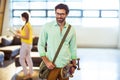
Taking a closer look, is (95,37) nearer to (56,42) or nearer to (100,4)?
(100,4)

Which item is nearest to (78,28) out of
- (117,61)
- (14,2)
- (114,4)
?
(114,4)

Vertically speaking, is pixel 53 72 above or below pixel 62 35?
below

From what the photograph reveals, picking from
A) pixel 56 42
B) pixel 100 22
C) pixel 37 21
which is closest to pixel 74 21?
pixel 100 22

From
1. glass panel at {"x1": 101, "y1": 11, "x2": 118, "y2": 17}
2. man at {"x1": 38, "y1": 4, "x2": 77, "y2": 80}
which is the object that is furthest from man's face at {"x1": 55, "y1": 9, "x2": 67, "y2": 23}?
glass panel at {"x1": 101, "y1": 11, "x2": 118, "y2": 17}

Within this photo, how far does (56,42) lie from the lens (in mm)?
2781

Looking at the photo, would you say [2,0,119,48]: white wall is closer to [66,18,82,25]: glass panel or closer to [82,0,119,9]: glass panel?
[66,18,82,25]: glass panel

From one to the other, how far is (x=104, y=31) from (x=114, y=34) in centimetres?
46

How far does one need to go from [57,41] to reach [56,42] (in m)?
0.01

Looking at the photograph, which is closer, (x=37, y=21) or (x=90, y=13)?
(x=90, y=13)

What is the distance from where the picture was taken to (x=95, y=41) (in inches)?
478

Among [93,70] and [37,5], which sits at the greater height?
[37,5]

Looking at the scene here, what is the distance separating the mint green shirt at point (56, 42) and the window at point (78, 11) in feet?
30.9

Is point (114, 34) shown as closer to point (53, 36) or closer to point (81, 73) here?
point (81, 73)

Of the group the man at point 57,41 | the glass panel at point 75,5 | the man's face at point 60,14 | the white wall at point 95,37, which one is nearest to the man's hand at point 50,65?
the man at point 57,41
